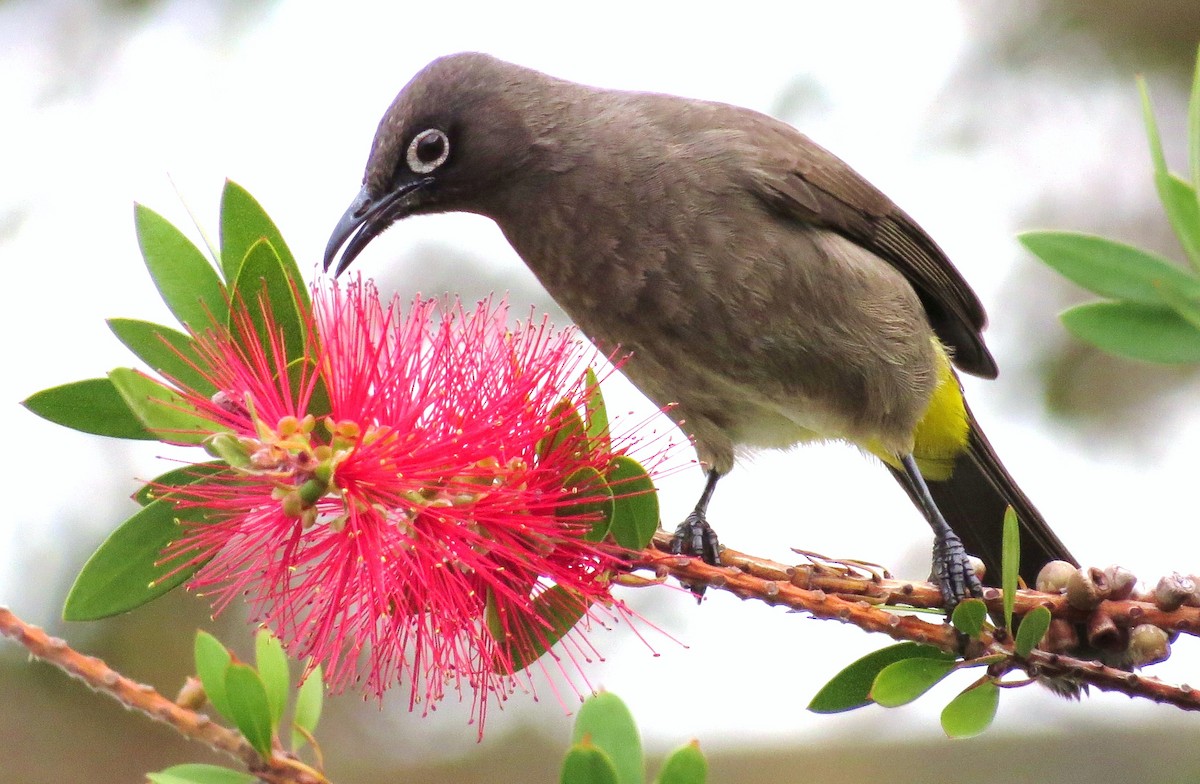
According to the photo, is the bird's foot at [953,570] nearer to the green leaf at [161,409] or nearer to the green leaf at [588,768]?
the green leaf at [588,768]

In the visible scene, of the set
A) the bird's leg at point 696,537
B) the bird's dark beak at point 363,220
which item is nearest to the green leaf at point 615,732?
the bird's leg at point 696,537

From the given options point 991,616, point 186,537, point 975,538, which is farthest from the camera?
point 975,538

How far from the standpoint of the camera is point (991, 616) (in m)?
2.08

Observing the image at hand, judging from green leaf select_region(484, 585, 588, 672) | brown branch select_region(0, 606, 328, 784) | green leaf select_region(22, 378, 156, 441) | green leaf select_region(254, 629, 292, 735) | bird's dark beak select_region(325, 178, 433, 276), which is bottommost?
brown branch select_region(0, 606, 328, 784)

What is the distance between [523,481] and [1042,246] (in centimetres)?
90

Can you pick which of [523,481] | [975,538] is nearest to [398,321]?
[523,481]

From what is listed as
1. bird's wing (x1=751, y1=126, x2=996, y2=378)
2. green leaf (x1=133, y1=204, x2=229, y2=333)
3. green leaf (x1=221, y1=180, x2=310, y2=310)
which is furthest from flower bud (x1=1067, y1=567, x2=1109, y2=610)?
bird's wing (x1=751, y1=126, x2=996, y2=378)

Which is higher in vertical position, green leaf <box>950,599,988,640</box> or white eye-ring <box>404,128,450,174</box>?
white eye-ring <box>404,128,450,174</box>

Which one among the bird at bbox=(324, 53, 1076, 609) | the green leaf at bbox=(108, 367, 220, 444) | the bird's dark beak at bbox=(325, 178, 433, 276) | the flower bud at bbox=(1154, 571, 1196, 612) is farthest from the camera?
the bird at bbox=(324, 53, 1076, 609)

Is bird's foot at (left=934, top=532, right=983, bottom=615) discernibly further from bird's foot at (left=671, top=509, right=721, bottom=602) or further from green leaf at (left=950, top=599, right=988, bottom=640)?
bird's foot at (left=671, top=509, right=721, bottom=602)

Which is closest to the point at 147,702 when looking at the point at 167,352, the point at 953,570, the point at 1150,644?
the point at 167,352

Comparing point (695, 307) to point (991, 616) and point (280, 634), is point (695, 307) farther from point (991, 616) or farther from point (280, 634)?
point (280, 634)

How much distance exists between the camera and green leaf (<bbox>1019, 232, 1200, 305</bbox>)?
57.2 inches

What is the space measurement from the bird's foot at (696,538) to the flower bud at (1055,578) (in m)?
Result: 1.01
